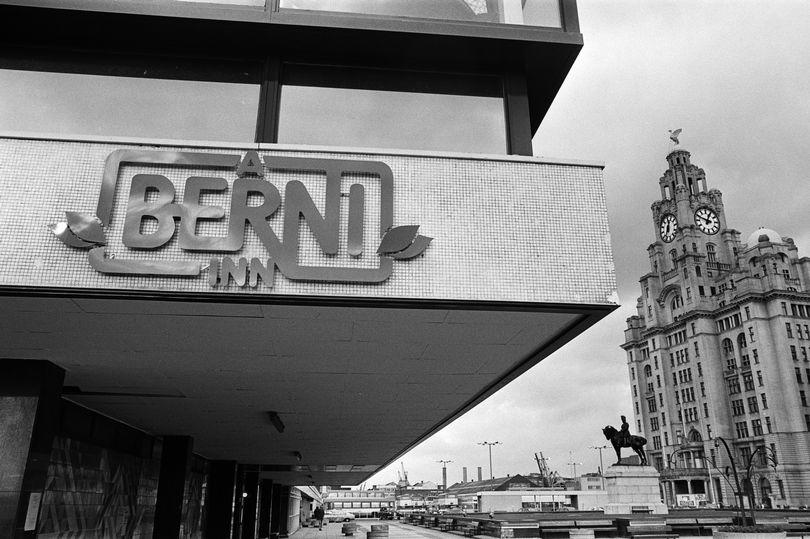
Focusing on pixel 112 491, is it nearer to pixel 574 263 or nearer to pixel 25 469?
pixel 25 469

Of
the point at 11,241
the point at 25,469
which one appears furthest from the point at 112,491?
the point at 11,241

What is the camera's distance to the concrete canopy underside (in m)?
6.03

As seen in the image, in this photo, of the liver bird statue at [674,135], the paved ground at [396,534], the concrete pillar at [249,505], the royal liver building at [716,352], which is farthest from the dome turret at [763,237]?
the concrete pillar at [249,505]

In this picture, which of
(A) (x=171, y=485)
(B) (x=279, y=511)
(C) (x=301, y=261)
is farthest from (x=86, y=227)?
(B) (x=279, y=511)

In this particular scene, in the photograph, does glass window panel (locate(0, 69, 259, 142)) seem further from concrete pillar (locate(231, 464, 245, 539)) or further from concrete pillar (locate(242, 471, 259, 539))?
concrete pillar (locate(242, 471, 259, 539))

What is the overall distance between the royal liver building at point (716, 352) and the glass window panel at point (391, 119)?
8403cm

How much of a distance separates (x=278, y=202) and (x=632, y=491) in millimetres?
27968

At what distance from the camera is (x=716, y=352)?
325 feet

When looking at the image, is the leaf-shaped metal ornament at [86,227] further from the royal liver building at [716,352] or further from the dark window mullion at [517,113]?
the royal liver building at [716,352]

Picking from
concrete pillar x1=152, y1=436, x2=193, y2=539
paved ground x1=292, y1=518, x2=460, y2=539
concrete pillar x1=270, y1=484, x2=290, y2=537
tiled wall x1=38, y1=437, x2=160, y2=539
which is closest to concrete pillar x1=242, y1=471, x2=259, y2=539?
concrete pillar x1=270, y1=484, x2=290, y2=537

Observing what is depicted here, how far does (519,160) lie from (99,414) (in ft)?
36.6

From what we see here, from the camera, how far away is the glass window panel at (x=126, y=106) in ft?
21.7

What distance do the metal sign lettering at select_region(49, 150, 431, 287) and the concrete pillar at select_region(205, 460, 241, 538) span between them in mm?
19405

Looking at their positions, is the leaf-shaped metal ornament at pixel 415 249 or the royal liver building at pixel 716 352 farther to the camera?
the royal liver building at pixel 716 352
